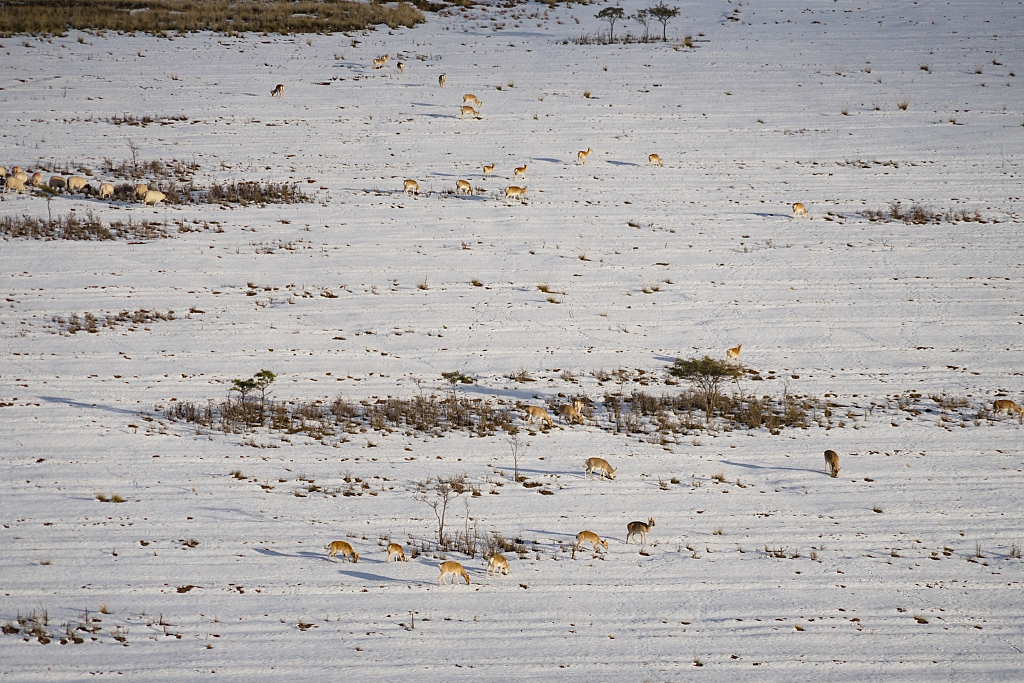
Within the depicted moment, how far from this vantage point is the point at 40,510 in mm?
15078

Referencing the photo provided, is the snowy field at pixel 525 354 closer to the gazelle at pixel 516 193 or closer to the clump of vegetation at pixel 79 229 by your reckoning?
the gazelle at pixel 516 193

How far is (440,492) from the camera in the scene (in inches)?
635

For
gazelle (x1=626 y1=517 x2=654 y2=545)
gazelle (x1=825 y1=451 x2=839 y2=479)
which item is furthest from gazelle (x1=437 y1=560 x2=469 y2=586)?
gazelle (x1=825 y1=451 x2=839 y2=479)

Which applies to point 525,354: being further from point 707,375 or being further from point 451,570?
point 451,570

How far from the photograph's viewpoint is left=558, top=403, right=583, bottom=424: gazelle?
19672 millimetres

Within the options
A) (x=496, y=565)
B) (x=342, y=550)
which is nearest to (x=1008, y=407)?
(x=496, y=565)

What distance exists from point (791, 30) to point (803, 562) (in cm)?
4509

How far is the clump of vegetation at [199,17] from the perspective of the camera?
4922cm

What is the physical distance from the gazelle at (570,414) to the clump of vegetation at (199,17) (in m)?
39.0

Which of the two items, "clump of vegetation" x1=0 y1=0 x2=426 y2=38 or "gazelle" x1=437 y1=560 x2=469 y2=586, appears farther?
"clump of vegetation" x1=0 y1=0 x2=426 y2=38

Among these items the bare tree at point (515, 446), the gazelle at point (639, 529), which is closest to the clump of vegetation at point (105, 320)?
the bare tree at point (515, 446)

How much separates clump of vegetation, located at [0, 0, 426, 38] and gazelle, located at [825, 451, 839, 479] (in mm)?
43157

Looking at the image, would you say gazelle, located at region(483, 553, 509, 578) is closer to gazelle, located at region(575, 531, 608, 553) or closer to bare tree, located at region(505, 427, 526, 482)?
gazelle, located at region(575, 531, 608, 553)

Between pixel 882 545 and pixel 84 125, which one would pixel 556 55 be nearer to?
pixel 84 125
